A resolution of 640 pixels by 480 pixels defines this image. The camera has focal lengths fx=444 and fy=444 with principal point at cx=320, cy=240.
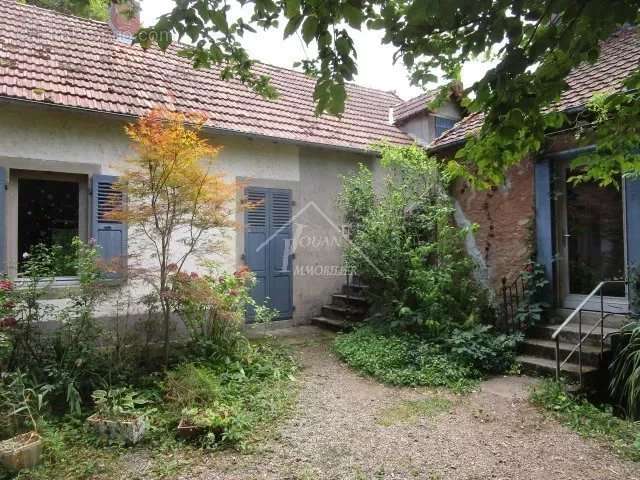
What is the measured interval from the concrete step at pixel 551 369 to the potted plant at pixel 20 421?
5.21 meters

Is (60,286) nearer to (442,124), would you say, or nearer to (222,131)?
(222,131)

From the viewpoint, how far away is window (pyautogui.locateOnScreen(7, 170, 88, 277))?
5750 millimetres

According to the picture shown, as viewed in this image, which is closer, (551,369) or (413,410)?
(413,410)

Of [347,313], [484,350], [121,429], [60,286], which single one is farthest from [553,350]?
[60,286]

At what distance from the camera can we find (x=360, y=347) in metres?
6.32

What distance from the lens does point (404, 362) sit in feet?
19.1

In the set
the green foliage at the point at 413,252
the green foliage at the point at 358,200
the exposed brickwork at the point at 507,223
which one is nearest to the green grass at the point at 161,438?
the green foliage at the point at 413,252

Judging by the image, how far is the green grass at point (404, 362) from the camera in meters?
5.32

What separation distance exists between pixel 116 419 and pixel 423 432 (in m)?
2.72

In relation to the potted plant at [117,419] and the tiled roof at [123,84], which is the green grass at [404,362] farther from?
the tiled roof at [123,84]

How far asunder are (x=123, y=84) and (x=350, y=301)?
5.15 m

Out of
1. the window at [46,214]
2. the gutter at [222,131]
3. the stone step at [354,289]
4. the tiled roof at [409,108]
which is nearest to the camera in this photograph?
the gutter at [222,131]

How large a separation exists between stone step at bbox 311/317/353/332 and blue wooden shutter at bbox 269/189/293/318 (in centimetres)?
52

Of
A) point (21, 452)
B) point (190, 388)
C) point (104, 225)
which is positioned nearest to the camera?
point (21, 452)
